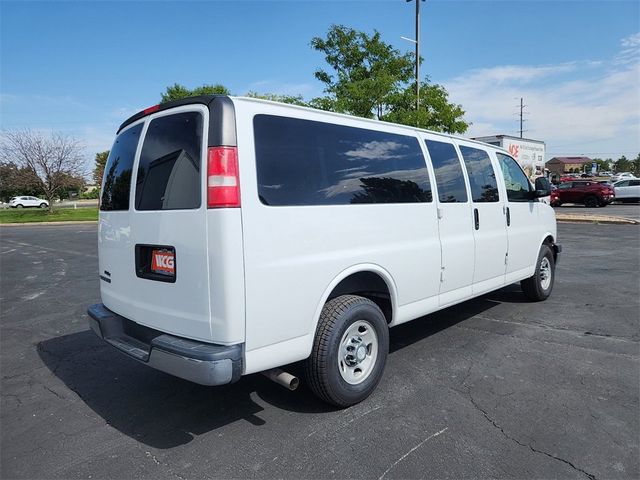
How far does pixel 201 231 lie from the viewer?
2803 millimetres

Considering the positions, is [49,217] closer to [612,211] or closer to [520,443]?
[520,443]

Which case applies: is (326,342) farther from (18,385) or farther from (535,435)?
(18,385)

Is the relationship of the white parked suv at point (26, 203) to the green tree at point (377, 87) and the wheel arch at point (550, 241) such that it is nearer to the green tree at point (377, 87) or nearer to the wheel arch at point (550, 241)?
the green tree at point (377, 87)

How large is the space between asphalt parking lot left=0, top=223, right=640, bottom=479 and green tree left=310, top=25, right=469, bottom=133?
1310cm

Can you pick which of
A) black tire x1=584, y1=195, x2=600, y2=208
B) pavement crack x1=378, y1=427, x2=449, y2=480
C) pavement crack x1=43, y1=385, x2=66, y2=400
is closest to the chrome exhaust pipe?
pavement crack x1=378, y1=427, x2=449, y2=480

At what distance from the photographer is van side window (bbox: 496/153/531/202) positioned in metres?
5.67

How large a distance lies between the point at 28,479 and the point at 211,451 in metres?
1.06

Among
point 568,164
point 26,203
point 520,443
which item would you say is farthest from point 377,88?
point 568,164

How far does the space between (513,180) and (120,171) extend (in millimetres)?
4597

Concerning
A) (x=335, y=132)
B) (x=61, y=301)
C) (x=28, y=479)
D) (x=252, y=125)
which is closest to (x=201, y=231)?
(x=252, y=125)

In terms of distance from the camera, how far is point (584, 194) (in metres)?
29.0

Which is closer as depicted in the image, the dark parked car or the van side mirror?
the van side mirror

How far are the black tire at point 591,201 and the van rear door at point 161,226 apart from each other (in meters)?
31.4

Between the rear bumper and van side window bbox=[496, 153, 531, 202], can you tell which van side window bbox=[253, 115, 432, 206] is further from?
van side window bbox=[496, 153, 531, 202]
